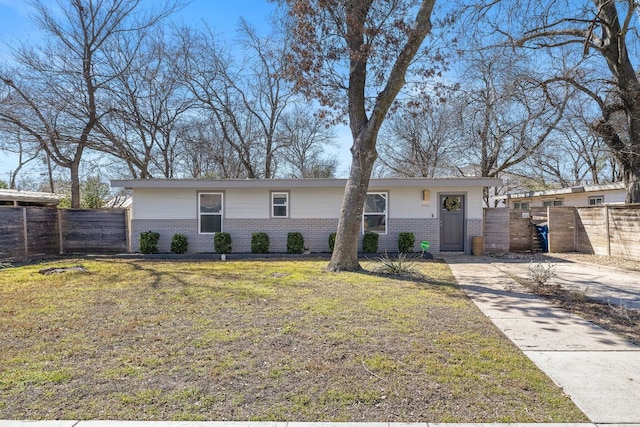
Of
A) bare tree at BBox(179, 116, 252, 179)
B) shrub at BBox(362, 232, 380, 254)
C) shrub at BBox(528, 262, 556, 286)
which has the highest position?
bare tree at BBox(179, 116, 252, 179)

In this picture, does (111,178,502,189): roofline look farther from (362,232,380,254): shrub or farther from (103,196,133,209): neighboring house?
(103,196,133,209): neighboring house

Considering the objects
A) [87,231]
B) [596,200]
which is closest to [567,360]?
[87,231]

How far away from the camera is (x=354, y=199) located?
26.8 ft

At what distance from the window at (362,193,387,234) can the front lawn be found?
5755 millimetres

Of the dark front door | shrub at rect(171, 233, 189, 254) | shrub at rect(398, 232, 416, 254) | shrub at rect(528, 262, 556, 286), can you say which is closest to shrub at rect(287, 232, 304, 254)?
shrub at rect(398, 232, 416, 254)

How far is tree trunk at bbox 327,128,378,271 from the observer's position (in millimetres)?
8086

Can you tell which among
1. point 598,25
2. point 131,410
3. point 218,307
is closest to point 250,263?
point 218,307

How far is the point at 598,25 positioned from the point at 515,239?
682 cm

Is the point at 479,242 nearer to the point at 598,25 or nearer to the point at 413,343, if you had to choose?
the point at 598,25

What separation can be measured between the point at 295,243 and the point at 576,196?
13516 millimetres

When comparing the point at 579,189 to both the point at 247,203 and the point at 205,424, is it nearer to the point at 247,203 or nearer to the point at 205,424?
the point at 247,203

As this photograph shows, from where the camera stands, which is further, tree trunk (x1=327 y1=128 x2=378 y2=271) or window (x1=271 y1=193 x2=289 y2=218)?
window (x1=271 y1=193 x2=289 y2=218)

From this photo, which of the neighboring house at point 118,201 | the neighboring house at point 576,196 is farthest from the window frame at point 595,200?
the neighboring house at point 118,201

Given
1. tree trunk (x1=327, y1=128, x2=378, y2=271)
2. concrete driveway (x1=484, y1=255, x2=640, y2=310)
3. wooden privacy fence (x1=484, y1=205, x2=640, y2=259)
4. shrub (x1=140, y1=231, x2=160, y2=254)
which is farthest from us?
shrub (x1=140, y1=231, x2=160, y2=254)
